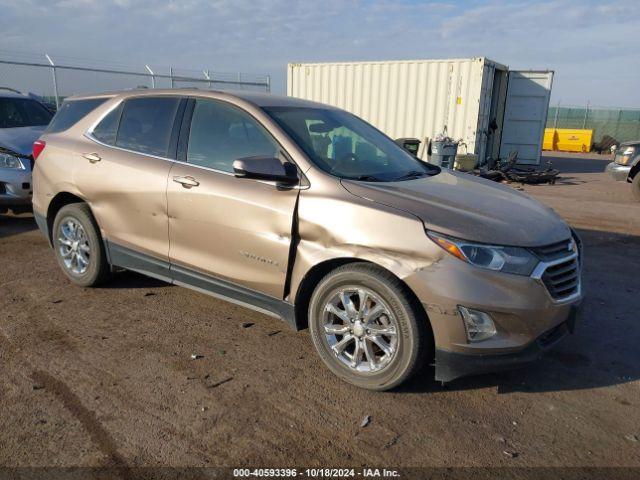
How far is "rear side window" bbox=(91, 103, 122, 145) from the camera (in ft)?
14.5

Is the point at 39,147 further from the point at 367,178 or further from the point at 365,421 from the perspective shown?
the point at 365,421

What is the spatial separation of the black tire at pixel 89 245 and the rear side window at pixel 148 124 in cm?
73

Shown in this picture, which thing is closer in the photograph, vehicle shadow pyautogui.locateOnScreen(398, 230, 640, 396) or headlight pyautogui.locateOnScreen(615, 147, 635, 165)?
vehicle shadow pyautogui.locateOnScreen(398, 230, 640, 396)

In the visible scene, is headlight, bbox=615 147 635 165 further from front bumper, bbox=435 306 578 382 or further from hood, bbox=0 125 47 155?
hood, bbox=0 125 47 155

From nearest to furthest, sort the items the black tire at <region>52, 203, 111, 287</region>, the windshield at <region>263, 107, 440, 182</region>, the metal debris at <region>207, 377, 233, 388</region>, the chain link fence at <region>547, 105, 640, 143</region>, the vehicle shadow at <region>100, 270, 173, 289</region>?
the metal debris at <region>207, 377, 233, 388</region> < the windshield at <region>263, 107, 440, 182</region> < the black tire at <region>52, 203, 111, 287</region> < the vehicle shadow at <region>100, 270, 173, 289</region> < the chain link fence at <region>547, 105, 640, 143</region>

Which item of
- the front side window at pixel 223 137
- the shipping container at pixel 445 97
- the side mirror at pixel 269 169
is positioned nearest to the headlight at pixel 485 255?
the side mirror at pixel 269 169

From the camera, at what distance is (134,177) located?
13.4ft

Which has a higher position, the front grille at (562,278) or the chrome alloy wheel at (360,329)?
the front grille at (562,278)

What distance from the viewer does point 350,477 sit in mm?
2447

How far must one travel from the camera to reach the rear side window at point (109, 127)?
4.43m

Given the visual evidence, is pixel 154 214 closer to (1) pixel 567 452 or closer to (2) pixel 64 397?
(2) pixel 64 397

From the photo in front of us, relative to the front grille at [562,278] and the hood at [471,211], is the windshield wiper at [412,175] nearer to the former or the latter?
the hood at [471,211]

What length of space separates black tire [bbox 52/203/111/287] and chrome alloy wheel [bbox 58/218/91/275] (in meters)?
0.01

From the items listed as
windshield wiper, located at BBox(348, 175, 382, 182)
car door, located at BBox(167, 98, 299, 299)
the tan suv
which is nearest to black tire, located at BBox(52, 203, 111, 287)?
the tan suv
